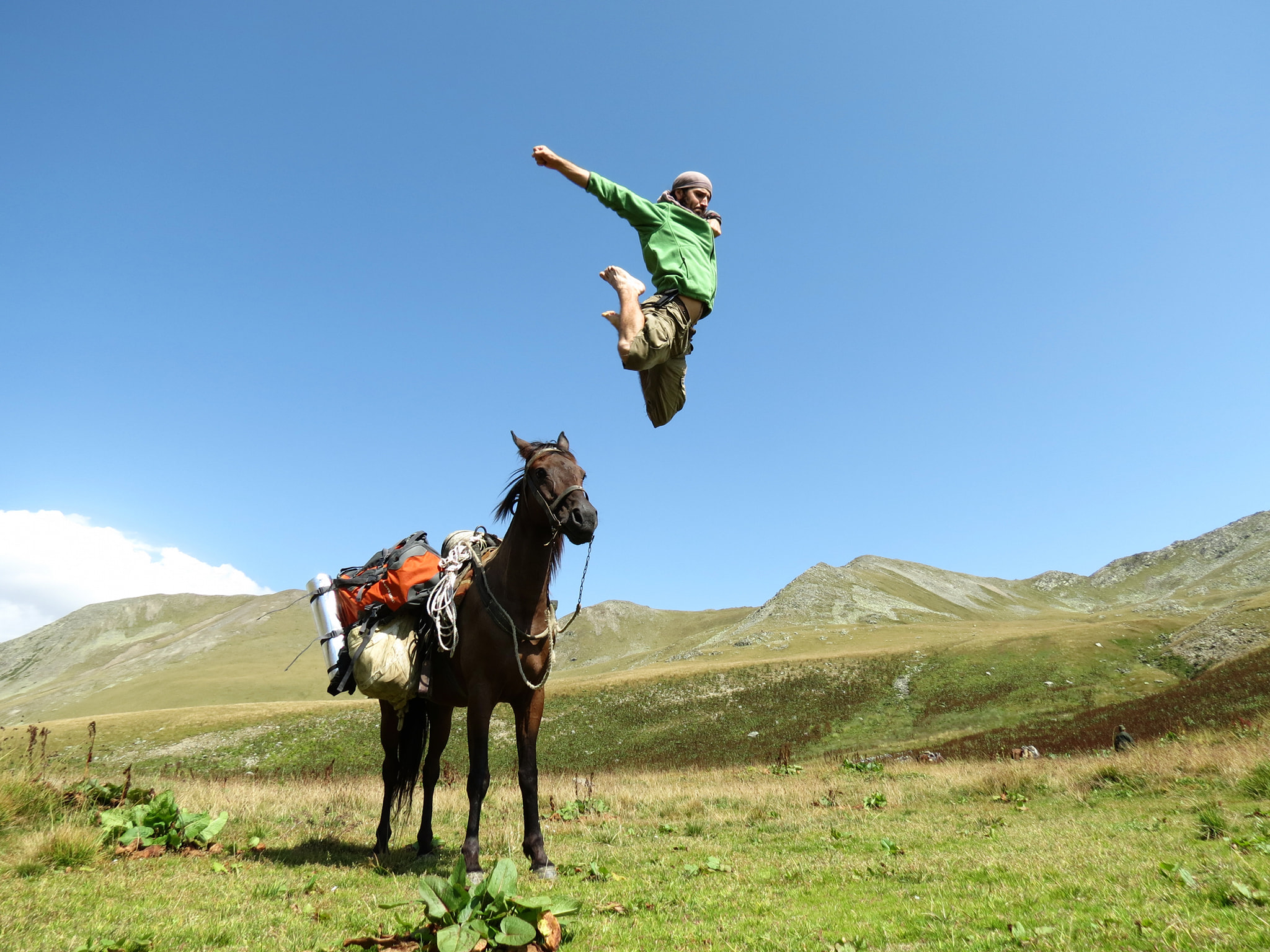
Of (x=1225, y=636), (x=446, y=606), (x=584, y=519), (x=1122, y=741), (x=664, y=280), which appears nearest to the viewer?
(x=664, y=280)

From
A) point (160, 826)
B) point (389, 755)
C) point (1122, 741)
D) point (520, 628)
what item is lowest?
point (1122, 741)

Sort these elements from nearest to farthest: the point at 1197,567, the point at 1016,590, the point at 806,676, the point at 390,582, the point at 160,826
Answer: the point at 160,826 → the point at 390,582 → the point at 806,676 → the point at 1197,567 → the point at 1016,590

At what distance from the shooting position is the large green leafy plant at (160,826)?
21.0 feet

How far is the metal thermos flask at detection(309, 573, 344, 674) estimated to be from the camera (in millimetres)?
8281

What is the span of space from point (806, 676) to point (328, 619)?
4402 cm

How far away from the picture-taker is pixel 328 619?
848 centimetres

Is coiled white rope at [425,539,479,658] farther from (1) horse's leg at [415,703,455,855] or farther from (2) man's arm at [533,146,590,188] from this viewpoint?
(2) man's arm at [533,146,590,188]

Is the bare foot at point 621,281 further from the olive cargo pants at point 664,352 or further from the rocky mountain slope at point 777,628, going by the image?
the rocky mountain slope at point 777,628

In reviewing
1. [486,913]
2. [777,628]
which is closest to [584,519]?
[486,913]

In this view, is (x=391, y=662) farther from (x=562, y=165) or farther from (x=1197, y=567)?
(x=1197, y=567)

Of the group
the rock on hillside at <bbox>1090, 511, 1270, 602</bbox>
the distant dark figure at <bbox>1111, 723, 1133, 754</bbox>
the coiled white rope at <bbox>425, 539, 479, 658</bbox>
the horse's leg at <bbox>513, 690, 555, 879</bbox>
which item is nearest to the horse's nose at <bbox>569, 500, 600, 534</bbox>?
the horse's leg at <bbox>513, 690, 555, 879</bbox>

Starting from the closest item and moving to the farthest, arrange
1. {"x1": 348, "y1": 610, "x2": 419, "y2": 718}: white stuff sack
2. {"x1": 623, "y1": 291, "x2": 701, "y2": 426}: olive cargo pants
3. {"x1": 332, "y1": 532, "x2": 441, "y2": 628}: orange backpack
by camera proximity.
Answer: {"x1": 623, "y1": 291, "x2": 701, "y2": 426}: olive cargo pants < {"x1": 348, "y1": 610, "x2": 419, "y2": 718}: white stuff sack < {"x1": 332, "y1": 532, "x2": 441, "y2": 628}: orange backpack

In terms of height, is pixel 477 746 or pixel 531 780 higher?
pixel 477 746

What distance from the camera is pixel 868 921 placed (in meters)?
4.25
